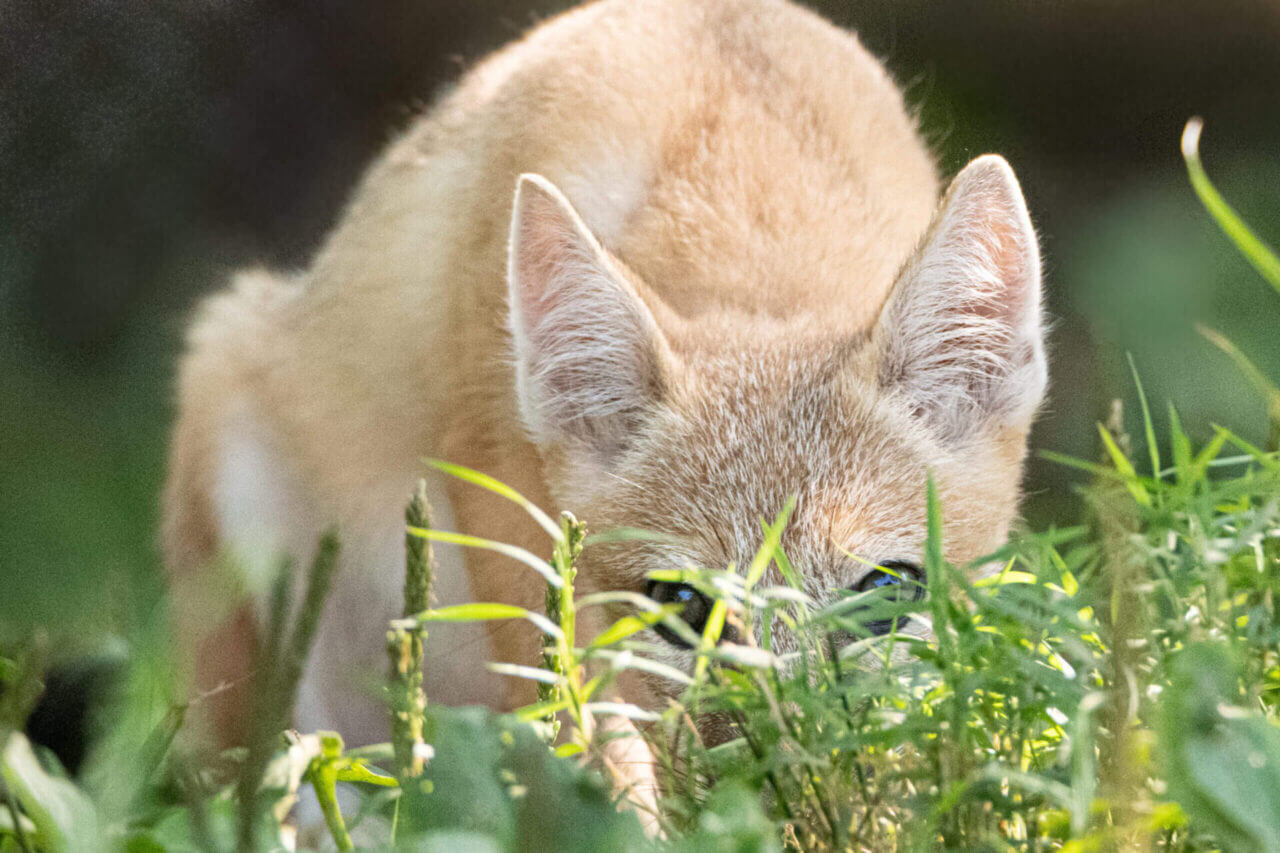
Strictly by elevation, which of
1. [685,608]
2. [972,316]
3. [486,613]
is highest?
[972,316]

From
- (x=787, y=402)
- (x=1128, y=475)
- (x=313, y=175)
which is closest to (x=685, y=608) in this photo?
(x=787, y=402)

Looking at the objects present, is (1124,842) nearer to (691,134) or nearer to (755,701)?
(755,701)

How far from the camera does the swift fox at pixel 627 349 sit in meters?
1.98

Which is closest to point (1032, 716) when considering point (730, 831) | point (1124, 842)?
point (1124, 842)

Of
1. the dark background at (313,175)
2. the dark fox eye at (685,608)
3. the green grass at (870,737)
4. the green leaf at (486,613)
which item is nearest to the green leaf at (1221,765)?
the green grass at (870,737)

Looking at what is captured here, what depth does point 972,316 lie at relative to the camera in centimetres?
202

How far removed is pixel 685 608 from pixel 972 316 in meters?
0.69

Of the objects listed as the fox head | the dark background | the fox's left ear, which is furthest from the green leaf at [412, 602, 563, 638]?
the dark background

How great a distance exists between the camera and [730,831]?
0.88 metres

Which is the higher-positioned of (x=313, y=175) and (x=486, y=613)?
(x=486, y=613)

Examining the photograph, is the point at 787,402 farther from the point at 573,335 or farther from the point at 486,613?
the point at 486,613

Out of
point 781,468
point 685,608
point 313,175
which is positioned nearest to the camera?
point 685,608

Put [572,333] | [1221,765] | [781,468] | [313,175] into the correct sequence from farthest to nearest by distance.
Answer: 1. [313,175]
2. [572,333]
3. [781,468]
4. [1221,765]

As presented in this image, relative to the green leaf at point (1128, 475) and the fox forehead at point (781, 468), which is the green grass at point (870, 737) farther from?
the fox forehead at point (781, 468)
